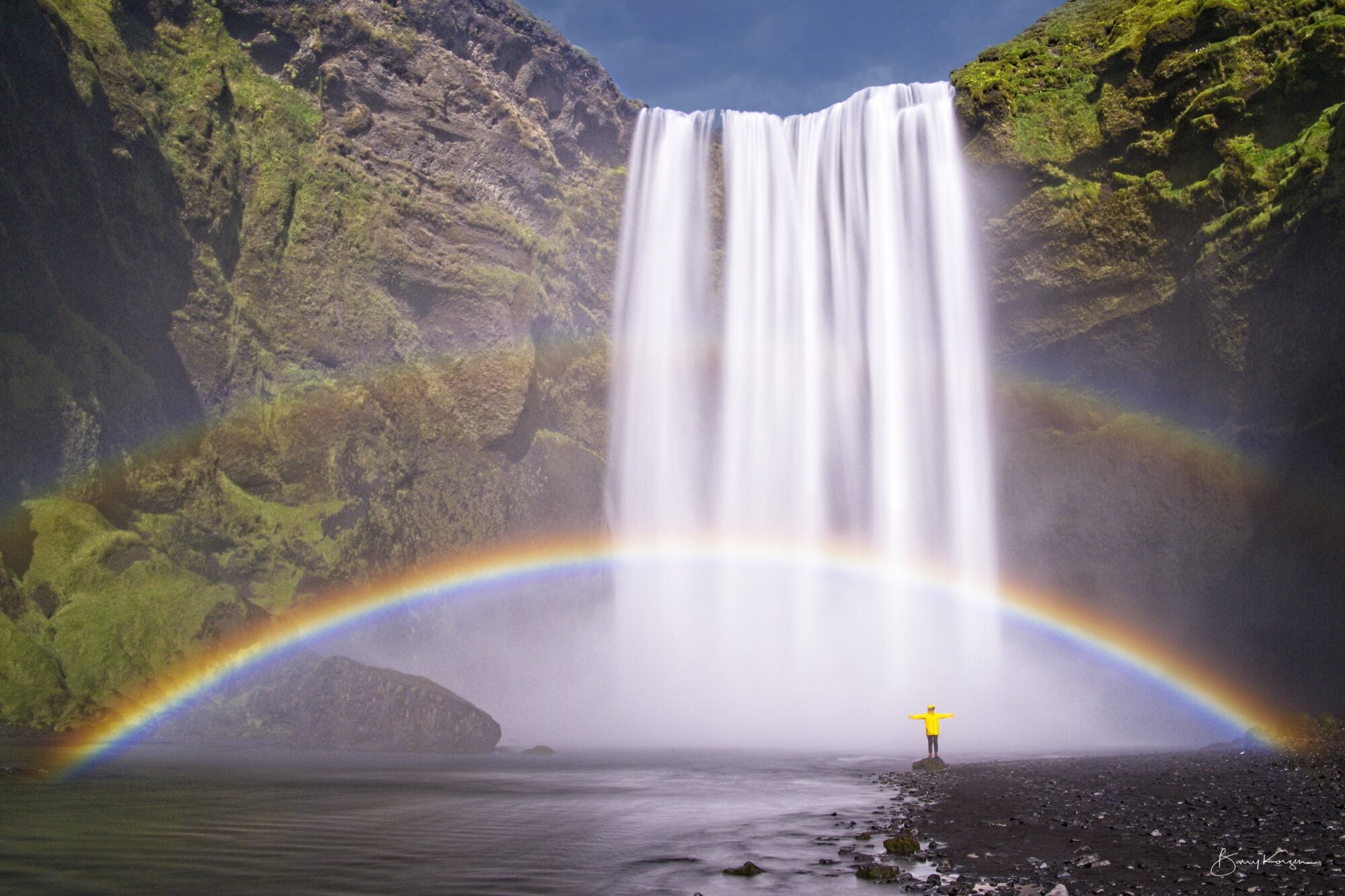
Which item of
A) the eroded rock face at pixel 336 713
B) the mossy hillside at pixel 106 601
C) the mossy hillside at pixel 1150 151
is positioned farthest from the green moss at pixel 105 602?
the mossy hillside at pixel 1150 151

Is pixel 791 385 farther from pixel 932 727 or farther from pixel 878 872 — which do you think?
pixel 878 872

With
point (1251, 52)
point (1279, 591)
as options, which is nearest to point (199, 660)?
point (1279, 591)

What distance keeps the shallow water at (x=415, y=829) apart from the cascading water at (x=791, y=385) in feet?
58.6

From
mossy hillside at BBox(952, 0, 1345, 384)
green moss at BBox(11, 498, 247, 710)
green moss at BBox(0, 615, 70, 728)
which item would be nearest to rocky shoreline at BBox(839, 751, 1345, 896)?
mossy hillside at BBox(952, 0, 1345, 384)

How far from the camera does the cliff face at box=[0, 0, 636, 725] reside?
2600 cm

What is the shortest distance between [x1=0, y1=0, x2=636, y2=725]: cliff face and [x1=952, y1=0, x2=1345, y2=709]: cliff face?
16.8m

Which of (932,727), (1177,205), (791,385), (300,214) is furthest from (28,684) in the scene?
(1177,205)

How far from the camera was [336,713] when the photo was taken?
24328mm

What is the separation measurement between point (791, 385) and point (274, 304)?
64.6ft

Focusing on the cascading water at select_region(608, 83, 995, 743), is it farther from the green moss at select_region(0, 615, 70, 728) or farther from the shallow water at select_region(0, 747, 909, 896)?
the green moss at select_region(0, 615, 70, 728)

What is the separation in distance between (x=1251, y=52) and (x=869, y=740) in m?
23.7

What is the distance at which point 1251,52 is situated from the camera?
92.2 ft

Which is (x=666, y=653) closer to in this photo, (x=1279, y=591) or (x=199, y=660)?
(x=199, y=660)
